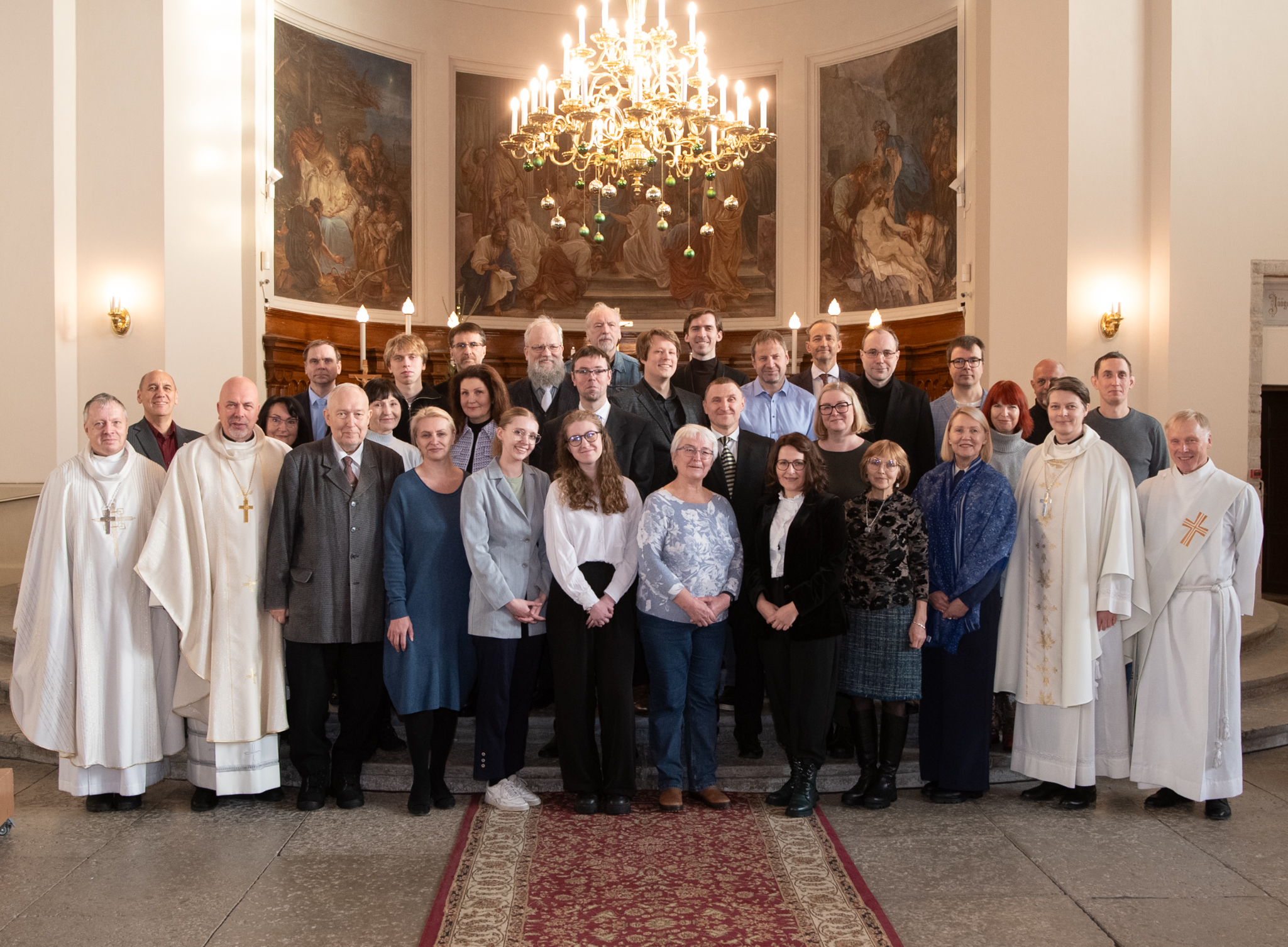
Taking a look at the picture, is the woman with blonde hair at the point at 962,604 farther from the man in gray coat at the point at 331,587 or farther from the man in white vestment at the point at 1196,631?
the man in gray coat at the point at 331,587

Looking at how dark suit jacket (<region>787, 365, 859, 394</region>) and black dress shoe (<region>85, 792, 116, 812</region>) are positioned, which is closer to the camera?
black dress shoe (<region>85, 792, 116, 812</region>)

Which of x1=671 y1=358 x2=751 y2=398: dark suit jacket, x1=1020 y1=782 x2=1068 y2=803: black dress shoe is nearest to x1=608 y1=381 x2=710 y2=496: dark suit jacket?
x1=671 y1=358 x2=751 y2=398: dark suit jacket

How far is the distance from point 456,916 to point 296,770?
76.1 inches

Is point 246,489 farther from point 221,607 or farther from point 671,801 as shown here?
point 671,801

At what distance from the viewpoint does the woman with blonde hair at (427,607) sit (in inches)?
181

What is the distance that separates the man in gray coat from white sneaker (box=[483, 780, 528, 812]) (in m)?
0.60

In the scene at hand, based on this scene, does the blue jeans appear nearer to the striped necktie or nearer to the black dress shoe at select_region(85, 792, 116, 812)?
the striped necktie

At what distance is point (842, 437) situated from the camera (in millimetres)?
4980

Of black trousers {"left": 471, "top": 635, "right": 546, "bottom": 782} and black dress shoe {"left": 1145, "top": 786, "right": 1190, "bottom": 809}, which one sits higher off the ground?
black trousers {"left": 471, "top": 635, "right": 546, "bottom": 782}

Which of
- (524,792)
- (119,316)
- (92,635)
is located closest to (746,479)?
(524,792)

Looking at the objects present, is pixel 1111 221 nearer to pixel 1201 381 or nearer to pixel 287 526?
pixel 1201 381

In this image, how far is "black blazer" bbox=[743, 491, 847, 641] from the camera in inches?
176

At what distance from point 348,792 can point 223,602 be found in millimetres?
1021

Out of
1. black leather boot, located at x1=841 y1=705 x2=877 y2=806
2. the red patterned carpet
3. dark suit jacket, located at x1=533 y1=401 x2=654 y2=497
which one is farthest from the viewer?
dark suit jacket, located at x1=533 y1=401 x2=654 y2=497
